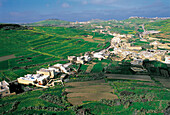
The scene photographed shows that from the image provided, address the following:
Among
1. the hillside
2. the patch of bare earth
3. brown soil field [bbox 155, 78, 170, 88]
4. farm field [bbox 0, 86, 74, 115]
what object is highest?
the hillside

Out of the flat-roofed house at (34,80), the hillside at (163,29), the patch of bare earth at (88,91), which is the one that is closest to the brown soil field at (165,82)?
the patch of bare earth at (88,91)

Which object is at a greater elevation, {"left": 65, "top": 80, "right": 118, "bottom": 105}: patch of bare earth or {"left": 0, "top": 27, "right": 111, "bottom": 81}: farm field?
{"left": 0, "top": 27, "right": 111, "bottom": 81}: farm field

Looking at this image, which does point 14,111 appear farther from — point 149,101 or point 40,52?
point 40,52

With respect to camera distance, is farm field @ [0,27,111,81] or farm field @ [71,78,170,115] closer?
farm field @ [71,78,170,115]

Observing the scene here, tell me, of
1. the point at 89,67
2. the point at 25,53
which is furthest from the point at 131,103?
the point at 25,53

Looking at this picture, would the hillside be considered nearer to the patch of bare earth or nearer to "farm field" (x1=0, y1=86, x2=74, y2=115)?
the patch of bare earth

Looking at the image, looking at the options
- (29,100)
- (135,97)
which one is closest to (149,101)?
(135,97)

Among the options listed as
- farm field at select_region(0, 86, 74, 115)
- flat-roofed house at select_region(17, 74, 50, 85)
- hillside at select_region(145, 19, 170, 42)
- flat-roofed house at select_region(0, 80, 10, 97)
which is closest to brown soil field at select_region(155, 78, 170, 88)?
farm field at select_region(0, 86, 74, 115)

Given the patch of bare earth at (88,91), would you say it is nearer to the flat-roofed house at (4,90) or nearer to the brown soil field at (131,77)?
the brown soil field at (131,77)
